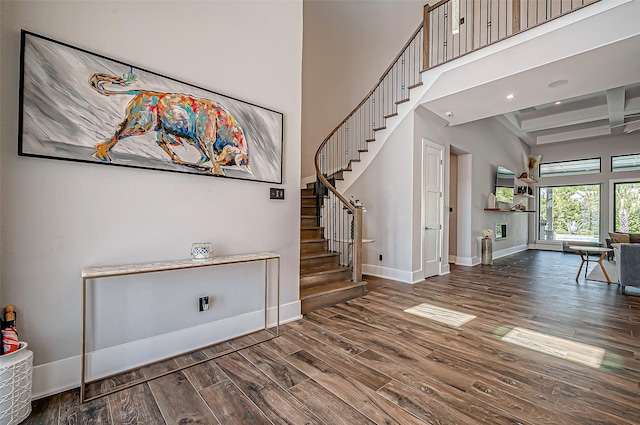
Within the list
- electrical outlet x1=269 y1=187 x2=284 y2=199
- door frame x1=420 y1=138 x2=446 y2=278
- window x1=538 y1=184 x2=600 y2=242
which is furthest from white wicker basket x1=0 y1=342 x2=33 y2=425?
window x1=538 y1=184 x2=600 y2=242

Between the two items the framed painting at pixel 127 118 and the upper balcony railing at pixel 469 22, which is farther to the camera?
the upper balcony railing at pixel 469 22

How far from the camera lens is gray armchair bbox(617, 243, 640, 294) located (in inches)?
165

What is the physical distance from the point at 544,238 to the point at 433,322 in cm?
967

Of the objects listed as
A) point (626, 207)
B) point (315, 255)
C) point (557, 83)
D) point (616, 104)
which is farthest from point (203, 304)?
point (626, 207)

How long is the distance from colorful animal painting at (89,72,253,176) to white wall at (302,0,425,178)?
4.00 metres

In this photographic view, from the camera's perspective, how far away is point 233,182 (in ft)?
8.53

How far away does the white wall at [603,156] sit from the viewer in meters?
8.58

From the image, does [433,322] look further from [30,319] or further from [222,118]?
[30,319]

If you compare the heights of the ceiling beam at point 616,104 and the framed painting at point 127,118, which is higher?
the ceiling beam at point 616,104

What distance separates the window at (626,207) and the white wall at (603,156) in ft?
0.46

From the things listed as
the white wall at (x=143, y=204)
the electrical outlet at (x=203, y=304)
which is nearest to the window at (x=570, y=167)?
the white wall at (x=143, y=204)

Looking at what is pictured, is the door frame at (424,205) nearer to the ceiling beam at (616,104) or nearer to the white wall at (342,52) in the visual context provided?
the white wall at (342,52)

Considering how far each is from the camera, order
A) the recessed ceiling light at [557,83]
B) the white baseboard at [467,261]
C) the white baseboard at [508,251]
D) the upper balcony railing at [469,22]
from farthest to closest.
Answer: the white baseboard at [508,251]
the white baseboard at [467,261]
the upper balcony railing at [469,22]
the recessed ceiling light at [557,83]

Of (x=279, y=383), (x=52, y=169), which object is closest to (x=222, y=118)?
(x=52, y=169)
